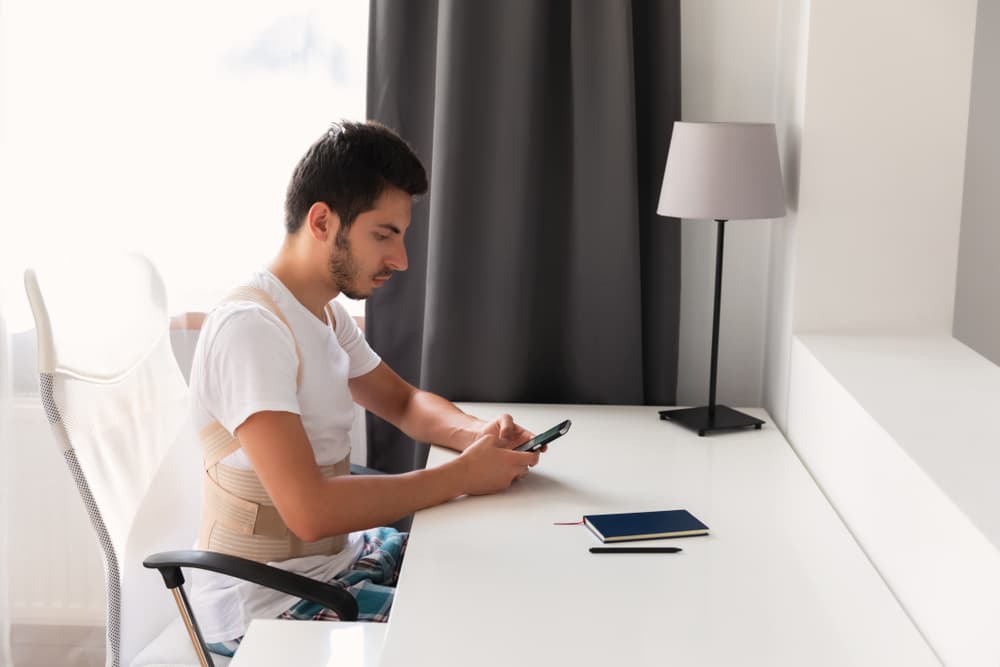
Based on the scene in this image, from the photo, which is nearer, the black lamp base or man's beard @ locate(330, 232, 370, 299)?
man's beard @ locate(330, 232, 370, 299)

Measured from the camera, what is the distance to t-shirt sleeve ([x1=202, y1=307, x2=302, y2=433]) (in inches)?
62.7

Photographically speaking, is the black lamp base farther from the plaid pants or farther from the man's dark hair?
the man's dark hair

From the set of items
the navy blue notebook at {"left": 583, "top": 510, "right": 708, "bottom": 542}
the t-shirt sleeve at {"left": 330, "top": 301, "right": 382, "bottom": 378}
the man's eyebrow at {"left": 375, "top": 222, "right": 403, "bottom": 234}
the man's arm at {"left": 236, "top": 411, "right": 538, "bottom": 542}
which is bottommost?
the navy blue notebook at {"left": 583, "top": 510, "right": 708, "bottom": 542}

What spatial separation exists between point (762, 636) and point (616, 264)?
115 centimetres

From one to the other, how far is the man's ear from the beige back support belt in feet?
0.45

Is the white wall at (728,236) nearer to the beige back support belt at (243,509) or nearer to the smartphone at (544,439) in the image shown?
the smartphone at (544,439)

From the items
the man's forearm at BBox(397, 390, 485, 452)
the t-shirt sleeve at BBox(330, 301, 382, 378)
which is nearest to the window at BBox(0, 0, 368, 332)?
the t-shirt sleeve at BBox(330, 301, 382, 378)

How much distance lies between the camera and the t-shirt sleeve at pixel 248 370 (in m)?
1.59

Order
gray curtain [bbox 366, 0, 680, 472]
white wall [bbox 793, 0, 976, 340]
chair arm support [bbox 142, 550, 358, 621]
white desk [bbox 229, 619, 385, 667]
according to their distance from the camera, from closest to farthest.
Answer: white desk [bbox 229, 619, 385, 667], chair arm support [bbox 142, 550, 358, 621], white wall [bbox 793, 0, 976, 340], gray curtain [bbox 366, 0, 680, 472]

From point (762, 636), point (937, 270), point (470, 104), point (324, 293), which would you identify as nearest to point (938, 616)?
point (762, 636)

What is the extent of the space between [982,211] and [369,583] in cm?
158

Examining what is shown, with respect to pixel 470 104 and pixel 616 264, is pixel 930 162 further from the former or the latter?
pixel 470 104

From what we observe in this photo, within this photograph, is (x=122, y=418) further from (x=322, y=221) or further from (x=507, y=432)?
(x=507, y=432)

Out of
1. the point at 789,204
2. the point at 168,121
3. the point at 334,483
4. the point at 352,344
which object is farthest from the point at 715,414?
the point at 168,121
